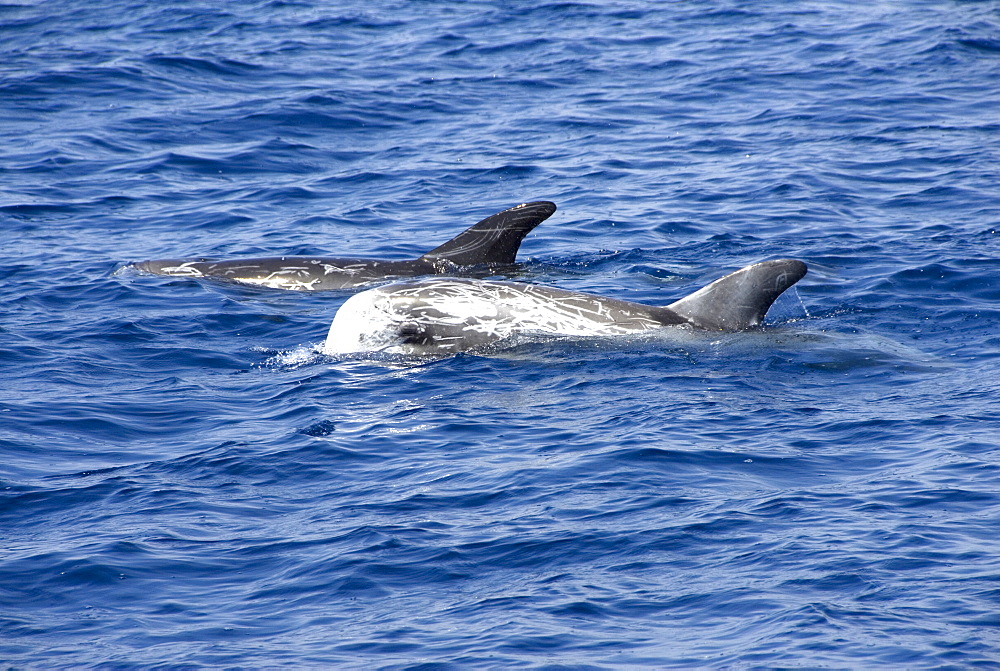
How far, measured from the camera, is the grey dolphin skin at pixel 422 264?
680 inches

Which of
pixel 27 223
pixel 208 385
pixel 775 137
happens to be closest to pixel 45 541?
pixel 208 385

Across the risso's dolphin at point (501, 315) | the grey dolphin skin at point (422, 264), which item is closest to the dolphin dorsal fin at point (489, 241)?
the grey dolphin skin at point (422, 264)

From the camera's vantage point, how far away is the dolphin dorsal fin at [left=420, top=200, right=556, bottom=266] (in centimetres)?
1736

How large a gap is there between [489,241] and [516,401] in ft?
18.2

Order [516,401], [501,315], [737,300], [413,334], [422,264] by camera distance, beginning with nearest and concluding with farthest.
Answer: [516,401] < [737,300] < [413,334] < [501,315] < [422,264]

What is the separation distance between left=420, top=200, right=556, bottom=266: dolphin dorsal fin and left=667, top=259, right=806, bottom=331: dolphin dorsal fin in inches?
168

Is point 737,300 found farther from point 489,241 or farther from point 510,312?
point 489,241

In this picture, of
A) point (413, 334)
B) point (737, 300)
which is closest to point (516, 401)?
point (413, 334)

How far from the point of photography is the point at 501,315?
1380cm

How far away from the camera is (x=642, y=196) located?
21.6m

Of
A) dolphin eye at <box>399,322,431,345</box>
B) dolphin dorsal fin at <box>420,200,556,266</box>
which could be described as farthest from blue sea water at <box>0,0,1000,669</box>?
dolphin dorsal fin at <box>420,200,556,266</box>

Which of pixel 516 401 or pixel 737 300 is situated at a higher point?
pixel 737 300

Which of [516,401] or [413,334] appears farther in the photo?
[413,334]

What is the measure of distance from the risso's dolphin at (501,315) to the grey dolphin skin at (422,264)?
10.6 feet
